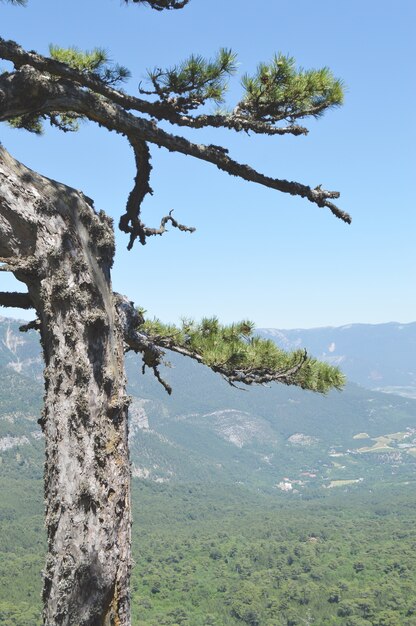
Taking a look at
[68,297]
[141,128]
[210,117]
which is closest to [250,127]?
[210,117]

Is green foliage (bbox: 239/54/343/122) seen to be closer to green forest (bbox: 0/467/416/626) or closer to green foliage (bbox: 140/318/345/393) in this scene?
green foliage (bbox: 140/318/345/393)

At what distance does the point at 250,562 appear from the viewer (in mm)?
104562

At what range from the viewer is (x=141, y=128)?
3391mm

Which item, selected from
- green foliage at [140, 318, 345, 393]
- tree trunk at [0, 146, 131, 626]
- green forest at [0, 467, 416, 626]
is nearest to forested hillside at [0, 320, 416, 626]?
green forest at [0, 467, 416, 626]

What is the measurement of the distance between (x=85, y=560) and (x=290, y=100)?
2824 mm

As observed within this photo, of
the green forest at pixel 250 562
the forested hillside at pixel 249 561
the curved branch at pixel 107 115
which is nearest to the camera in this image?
the curved branch at pixel 107 115

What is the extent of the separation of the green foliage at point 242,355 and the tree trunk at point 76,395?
1276mm

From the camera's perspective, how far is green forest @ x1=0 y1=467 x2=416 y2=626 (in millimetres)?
72750

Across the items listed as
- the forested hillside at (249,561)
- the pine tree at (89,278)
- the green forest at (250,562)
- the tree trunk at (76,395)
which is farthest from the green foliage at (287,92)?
the green forest at (250,562)

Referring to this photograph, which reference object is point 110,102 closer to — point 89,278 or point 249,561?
point 89,278

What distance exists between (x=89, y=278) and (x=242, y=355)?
170 centimetres

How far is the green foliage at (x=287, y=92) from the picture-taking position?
11.4ft

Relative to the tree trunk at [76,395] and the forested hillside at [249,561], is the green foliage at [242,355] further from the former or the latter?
the forested hillside at [249,561]

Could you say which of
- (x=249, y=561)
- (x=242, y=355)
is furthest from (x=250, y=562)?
(x=242, y=355)
